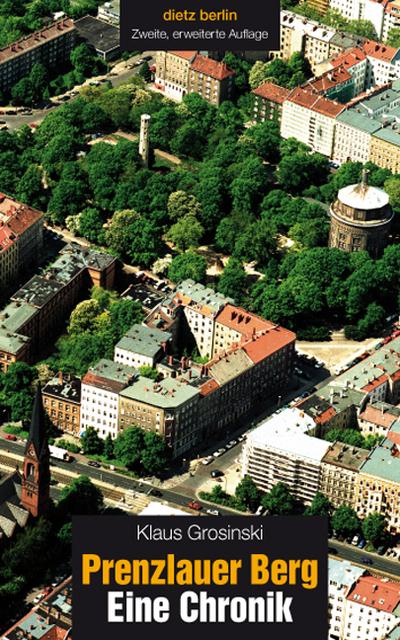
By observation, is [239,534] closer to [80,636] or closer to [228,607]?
[228,607]

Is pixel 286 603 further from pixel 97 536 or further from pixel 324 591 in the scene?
pixel 97 536

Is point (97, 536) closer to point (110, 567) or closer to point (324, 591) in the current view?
point (110, 567)

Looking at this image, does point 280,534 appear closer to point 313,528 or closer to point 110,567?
point 313,528

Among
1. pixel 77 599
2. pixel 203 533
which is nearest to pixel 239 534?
pixel 203 533

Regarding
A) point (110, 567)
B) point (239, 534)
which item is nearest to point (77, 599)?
point (110, 567)

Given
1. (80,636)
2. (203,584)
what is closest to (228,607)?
(203,584)

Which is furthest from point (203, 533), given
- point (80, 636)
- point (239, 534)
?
point (80, 636)
